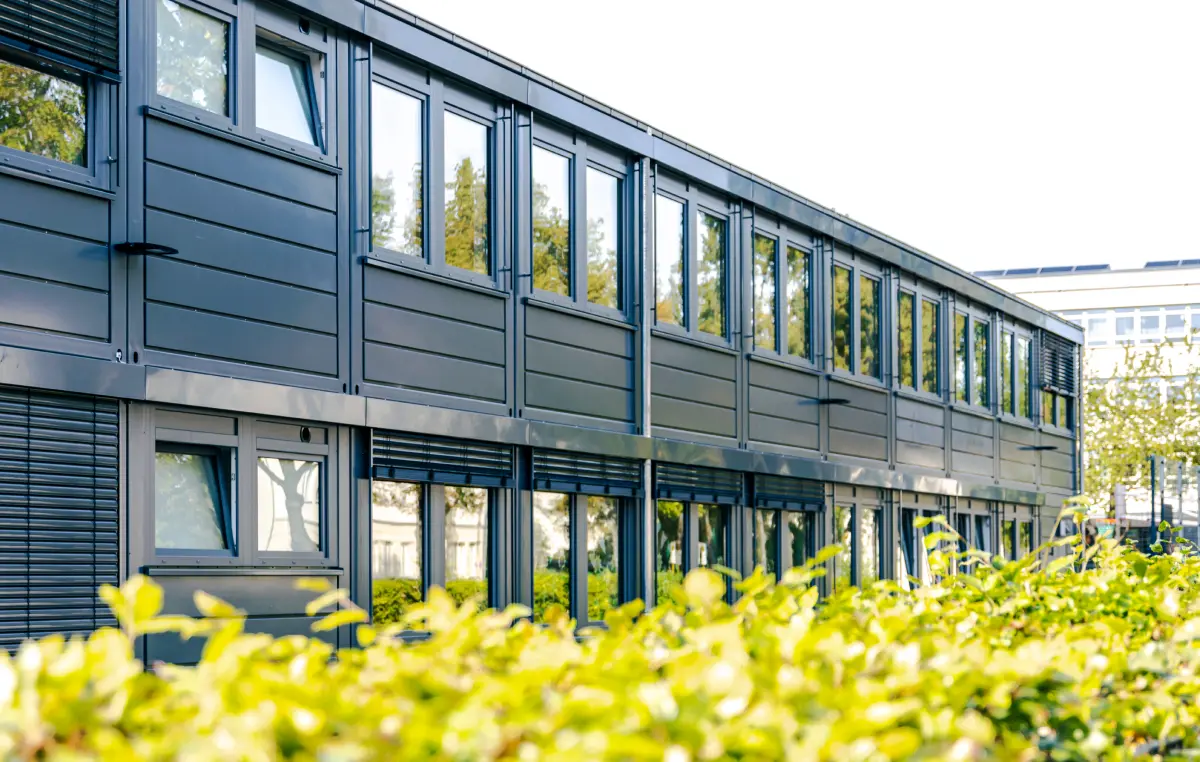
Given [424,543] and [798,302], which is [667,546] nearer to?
[424,543]

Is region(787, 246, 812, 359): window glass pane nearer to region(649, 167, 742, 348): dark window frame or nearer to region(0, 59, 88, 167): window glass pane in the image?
region(649, 167, 742, 348): dark window frame

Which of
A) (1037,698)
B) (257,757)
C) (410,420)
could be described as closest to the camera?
(257,757)

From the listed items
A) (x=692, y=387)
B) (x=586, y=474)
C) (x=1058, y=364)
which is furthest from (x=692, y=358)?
(x=1058, y=364)

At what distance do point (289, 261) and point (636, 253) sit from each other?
15.5 ft

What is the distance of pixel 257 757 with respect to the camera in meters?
1.95

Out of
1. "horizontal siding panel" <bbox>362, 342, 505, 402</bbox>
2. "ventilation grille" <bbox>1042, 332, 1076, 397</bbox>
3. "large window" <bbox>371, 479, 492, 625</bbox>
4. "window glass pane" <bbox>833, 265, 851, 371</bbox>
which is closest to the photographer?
"horizontal siding panel" <bbox>362, 342, 505, 402</bbox>

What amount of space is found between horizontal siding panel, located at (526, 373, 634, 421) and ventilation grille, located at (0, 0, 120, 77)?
4845mm

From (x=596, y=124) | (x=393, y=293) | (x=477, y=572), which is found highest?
(x=596, y=124)

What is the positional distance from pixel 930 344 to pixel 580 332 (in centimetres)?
977

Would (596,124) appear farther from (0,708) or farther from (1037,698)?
(0,708)

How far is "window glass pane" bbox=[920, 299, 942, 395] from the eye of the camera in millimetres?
22516

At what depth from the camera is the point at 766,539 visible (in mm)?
18078

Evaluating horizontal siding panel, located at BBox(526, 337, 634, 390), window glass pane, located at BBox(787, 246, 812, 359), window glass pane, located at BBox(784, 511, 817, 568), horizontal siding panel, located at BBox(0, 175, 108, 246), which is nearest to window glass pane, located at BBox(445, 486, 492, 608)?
horizontal siding panel, located at BBox(526, 337, 634, 390)

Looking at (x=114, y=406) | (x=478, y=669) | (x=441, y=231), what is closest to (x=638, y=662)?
(x=478, y=669)
